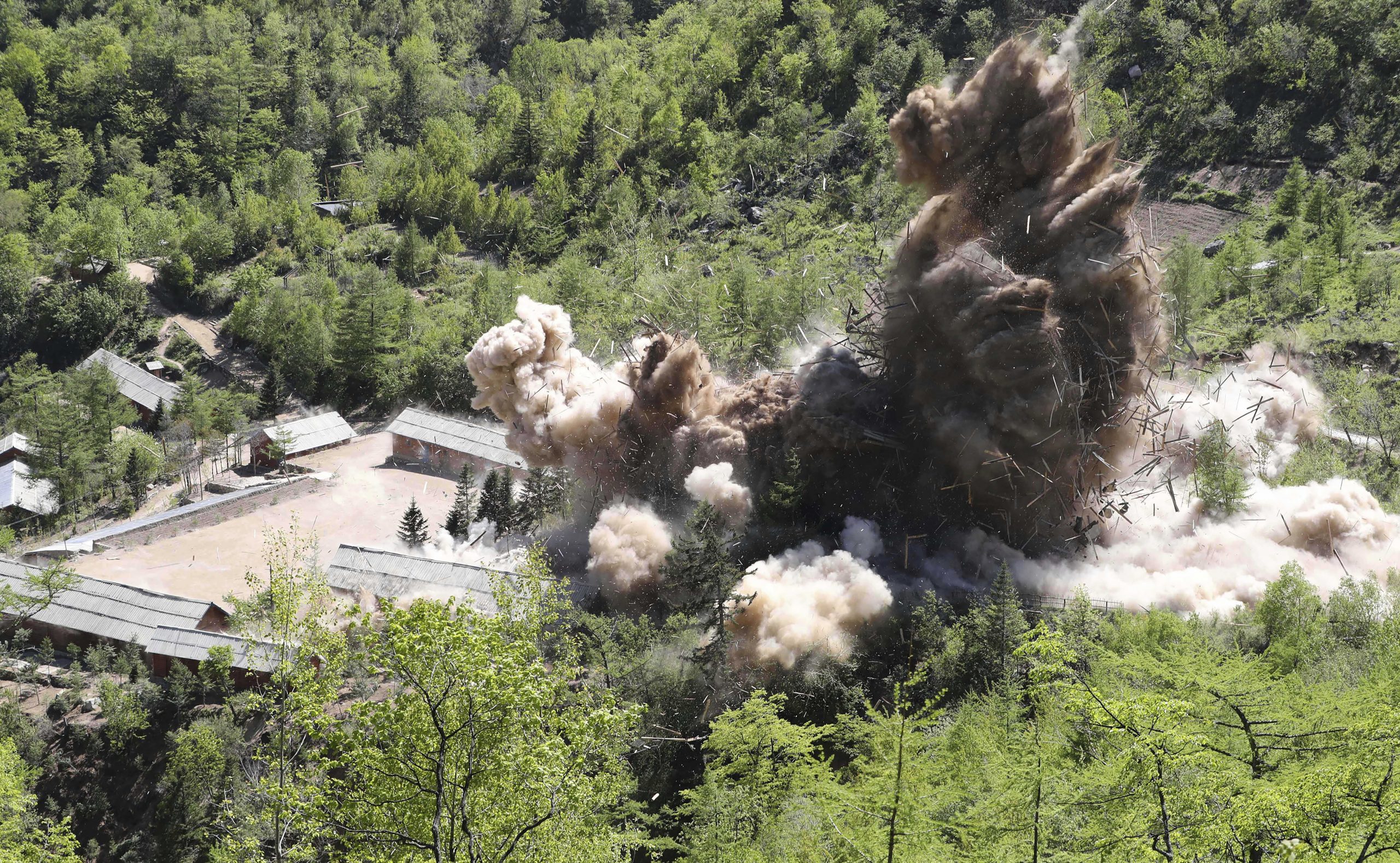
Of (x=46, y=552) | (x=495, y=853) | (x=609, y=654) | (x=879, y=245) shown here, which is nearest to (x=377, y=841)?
(x=495, y=853)

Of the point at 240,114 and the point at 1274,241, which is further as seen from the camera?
the point at 240,114

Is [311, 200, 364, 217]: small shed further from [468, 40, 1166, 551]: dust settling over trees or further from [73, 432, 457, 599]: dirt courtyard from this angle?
[468, 40, 1166, 551]: dust settling over trees

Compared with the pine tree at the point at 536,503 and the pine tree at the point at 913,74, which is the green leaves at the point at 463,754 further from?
the pine tree at the point at 913,74

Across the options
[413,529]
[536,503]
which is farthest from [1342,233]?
[413,529]

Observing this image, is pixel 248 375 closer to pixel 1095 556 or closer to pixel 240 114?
pixel 240 114

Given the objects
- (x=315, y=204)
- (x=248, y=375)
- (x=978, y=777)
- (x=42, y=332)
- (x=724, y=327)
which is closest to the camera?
(x=978, y=777)

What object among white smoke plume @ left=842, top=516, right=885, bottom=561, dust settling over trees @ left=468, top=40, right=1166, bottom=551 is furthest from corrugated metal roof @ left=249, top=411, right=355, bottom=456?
white smoke plume @ left=842, top=516, right=885, bottom=561
